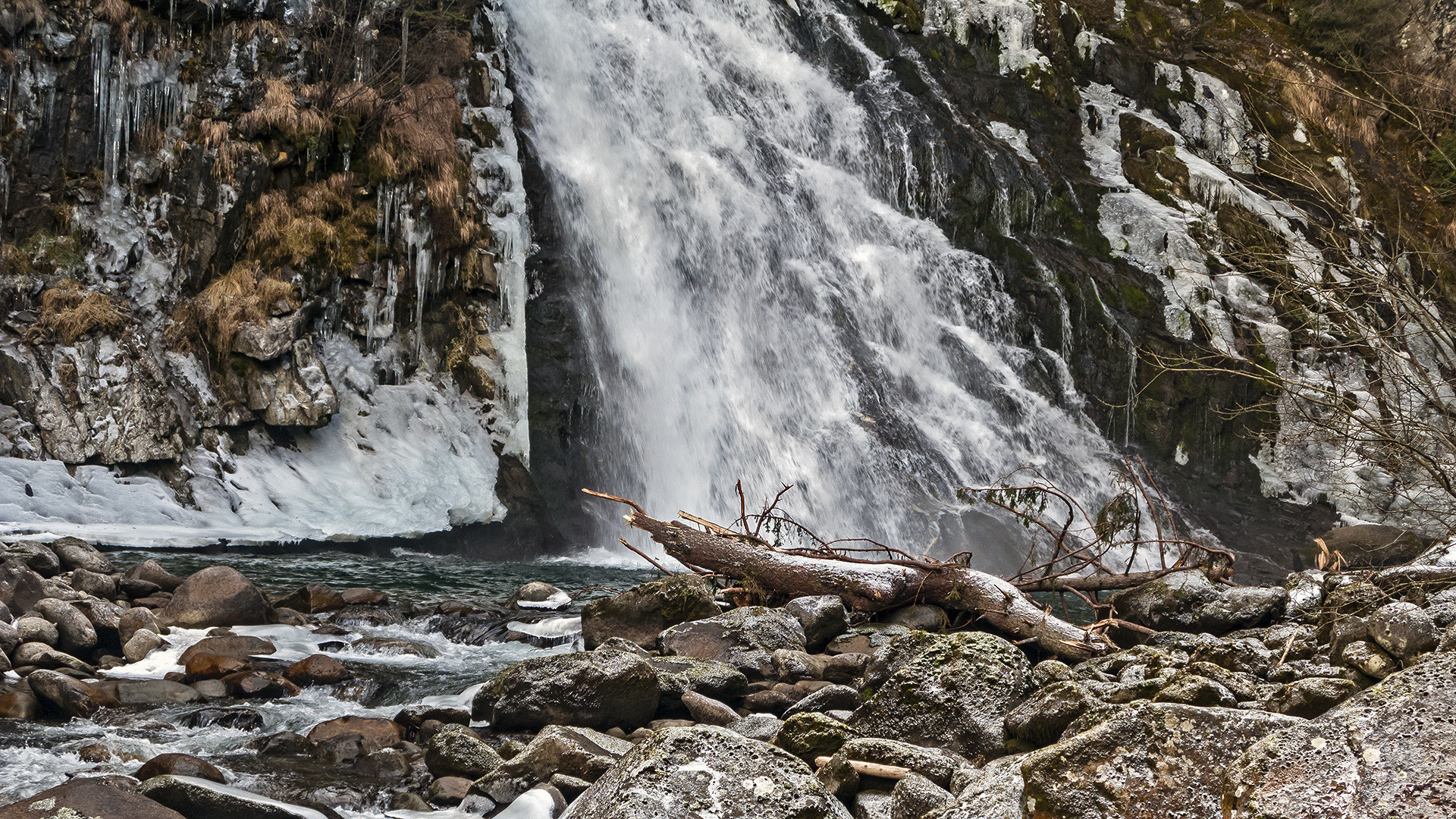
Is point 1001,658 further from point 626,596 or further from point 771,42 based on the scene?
point 771,42

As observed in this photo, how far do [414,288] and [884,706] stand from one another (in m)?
14.3

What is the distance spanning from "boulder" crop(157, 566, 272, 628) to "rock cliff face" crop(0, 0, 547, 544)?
5.76 metres

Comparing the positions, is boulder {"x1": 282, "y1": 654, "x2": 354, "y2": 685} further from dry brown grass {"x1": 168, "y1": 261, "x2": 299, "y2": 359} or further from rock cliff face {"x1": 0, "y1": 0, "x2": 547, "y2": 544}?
dry brown grass {"x1": 168, "y1": 261, "x2": 299, "y2": 359}

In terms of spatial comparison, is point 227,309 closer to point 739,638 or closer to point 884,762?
point 739,638

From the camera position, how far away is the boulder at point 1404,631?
144 inches

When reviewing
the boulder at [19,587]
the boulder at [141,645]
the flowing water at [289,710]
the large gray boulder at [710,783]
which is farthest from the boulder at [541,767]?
the boulder at [19,587]

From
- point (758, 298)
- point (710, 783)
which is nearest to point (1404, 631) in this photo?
point (710, 783)

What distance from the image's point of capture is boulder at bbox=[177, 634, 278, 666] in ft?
20.2

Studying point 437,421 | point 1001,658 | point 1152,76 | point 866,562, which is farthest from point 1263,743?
point 1152,76

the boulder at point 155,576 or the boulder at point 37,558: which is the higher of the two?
the boulder at point 37,558

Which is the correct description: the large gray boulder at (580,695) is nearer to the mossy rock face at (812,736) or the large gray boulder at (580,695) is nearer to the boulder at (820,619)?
the mossy rock face at (812,736)

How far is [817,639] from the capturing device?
6.63m

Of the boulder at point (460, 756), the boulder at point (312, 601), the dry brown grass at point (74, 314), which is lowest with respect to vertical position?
the boulder at point (312, 601)

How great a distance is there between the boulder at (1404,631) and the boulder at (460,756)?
390 cm
